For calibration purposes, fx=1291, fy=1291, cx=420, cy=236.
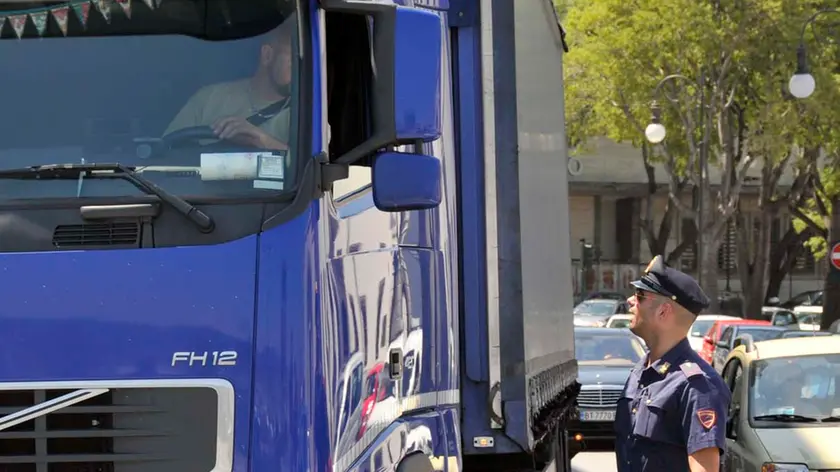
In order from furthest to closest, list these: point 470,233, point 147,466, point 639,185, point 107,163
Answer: point 639,185, point 470,233, point 107,163, point 147,466

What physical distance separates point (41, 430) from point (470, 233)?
8.52 ft

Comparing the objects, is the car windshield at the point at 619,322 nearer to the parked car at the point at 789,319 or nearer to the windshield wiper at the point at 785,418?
the parked car at the point at 789,319

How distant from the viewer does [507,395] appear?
5.90 meters

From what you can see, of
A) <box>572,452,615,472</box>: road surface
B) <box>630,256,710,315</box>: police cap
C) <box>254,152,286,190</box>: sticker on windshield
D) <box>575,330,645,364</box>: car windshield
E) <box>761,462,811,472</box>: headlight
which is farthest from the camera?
<box>575,330,645,364</box>: car windshield

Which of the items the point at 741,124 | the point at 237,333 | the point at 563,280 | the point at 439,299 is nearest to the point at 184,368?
the point at 237,333

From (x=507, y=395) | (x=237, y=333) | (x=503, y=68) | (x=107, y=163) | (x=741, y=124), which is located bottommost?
(x=507, y=395)

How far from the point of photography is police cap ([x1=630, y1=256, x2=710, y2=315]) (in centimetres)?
525

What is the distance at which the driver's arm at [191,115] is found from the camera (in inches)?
156

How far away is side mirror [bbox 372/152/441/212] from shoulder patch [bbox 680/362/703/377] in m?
1.56

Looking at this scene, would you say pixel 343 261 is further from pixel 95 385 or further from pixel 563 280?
pixel 563 280

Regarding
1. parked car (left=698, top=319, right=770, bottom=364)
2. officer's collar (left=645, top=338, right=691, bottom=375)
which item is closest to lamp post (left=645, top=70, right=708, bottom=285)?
parked car (left=698, top=319, right=770, bottom=364)

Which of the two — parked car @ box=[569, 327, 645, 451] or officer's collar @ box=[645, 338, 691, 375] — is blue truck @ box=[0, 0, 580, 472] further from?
parked car @ box=[569, 327, 645, 451]

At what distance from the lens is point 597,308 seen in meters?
43.9

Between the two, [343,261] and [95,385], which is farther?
[343,261]
